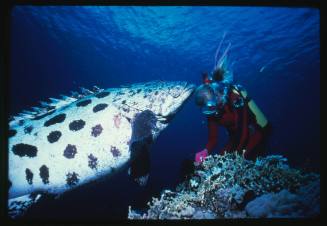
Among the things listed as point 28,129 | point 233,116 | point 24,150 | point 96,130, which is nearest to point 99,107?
point 96,130

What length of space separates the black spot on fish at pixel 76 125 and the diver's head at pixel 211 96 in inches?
83.0

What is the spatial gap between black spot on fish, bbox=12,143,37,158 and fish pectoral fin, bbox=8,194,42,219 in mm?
680

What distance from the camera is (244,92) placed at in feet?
16.9

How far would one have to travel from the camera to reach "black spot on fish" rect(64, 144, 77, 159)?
165 inches

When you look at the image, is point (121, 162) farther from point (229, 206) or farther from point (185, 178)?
point (229, 206)

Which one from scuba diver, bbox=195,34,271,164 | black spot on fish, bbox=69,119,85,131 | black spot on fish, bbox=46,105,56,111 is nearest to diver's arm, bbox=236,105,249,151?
scuba diver, bbox=195,34,271,164

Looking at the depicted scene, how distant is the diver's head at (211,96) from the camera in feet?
14.9

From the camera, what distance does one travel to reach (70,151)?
13.8 feet

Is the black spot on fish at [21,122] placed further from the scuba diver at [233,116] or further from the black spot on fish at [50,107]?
the scuba diver at [233,116]

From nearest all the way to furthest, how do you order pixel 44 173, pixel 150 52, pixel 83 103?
pixel 44 173, pixel 83 103, pixel 150 52

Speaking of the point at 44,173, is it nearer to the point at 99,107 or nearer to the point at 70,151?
the point at 70,151

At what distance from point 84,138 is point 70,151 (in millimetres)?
312

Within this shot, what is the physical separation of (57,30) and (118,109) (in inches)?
936
